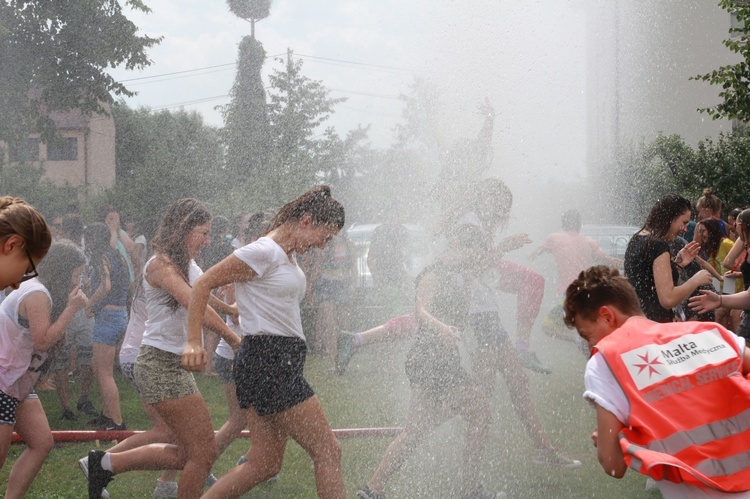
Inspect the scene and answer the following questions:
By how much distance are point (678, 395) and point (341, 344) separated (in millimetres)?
5900

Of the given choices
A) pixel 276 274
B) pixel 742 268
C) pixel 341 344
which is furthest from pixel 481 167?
pixel 276 274

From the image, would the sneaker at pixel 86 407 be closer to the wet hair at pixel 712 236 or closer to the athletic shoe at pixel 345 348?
the athletic shoe at pixel 345 348

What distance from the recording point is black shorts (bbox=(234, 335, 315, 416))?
3.96 meters

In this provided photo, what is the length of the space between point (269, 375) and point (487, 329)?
7.66 ft

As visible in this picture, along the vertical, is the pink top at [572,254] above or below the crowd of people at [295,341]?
above

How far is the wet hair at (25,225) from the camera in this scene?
2.71 meters

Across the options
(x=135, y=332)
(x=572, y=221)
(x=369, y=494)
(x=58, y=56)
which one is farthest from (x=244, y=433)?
(x=58, y=56)

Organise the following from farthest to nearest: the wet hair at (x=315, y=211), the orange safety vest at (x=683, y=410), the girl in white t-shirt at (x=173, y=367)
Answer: the girl in white t-shirt at (x=173, y=367)
the wet hair at (x=315, y=211)
the orange safety vest at (x=683, y=410)

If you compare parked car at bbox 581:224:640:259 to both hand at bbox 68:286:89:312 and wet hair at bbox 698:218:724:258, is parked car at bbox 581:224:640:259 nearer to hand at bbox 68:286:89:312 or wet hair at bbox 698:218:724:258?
wet hair at bbox 698:218:724:258

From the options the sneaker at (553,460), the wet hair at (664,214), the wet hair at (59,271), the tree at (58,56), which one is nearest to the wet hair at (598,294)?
the wet hair at (664,214)

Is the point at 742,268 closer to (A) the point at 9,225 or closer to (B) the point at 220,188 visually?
(A) the point at 9,225

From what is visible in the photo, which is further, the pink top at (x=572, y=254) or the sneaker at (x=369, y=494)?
the pink top at (x=572, y=254)

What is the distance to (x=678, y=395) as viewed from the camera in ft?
8.04

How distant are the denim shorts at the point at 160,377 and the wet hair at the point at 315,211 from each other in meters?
0.96
